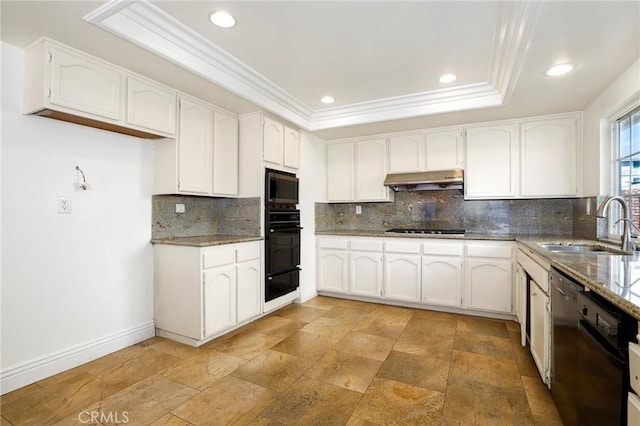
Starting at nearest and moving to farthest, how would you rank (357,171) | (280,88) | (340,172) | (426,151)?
1. (280,88)
2. (426,151)
3. (357,171)
4. (340,172)

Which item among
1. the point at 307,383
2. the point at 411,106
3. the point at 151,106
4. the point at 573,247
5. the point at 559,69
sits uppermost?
the point at 411,106

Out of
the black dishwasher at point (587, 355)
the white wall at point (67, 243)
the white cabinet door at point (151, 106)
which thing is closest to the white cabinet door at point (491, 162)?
the black dishwasher at point (587, 355)

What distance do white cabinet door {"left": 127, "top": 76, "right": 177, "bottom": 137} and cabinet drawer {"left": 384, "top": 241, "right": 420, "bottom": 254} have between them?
103 inches

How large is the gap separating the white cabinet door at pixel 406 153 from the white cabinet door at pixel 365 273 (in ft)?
3.78

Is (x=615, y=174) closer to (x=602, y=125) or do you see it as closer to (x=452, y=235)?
(x=602, y=125)

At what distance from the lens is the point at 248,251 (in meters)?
3.21

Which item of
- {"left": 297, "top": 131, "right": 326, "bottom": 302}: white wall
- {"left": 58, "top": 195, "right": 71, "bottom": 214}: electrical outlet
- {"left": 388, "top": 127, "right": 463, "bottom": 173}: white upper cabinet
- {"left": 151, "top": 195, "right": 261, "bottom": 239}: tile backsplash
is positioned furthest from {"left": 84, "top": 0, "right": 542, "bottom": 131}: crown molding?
{"left": 58, "top": 195, "right": 71, "bottom": 214}: electrical outlet

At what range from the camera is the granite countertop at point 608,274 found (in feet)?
3.29

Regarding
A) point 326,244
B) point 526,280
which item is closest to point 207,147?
point 326,244

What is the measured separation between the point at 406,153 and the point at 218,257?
2.63m

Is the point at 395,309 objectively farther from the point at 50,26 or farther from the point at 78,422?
the point at 50,26

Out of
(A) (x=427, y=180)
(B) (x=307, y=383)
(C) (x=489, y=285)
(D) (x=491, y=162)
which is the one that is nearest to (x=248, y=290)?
(B) (x=307, y=383)

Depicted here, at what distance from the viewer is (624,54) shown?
207 centimetres

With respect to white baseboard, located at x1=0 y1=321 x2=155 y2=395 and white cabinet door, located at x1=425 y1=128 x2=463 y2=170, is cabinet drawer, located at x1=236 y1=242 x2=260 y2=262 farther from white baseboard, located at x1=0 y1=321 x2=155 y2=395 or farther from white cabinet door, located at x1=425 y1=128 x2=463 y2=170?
white cabinet door, located at x1=425 y1=128 x2=463 y2=170
